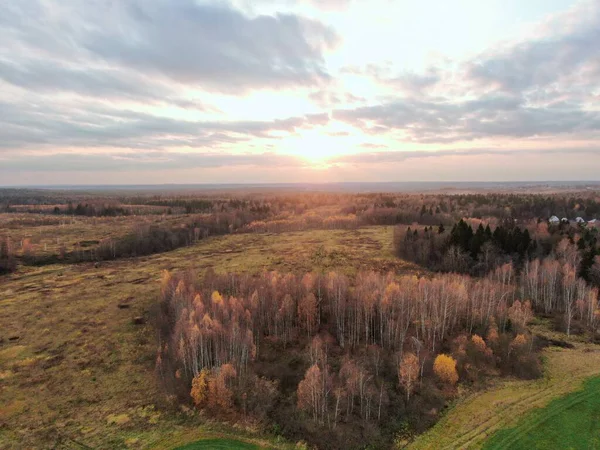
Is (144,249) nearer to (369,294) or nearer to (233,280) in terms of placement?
(233,280)

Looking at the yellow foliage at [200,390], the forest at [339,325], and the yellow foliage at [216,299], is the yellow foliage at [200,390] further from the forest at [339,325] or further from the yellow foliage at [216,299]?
the yellow foliage at [216,299]

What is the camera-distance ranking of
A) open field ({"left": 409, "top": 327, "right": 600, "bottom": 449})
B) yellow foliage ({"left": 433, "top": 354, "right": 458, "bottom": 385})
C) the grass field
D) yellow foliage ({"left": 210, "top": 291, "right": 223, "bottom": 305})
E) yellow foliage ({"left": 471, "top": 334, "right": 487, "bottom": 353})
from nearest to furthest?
open field ({"left": 409, "top": 327, "right": 600, "bottom": 449}) < the grass field < yellow foliage ({"left": 433, "top": 354, "right": 458, "bottom": 385}) < yellow foliage ({"left": 471, "top": 334, "right": 487, "bottom": 353}) < yellow foliage ({"left": 210, "top": 291, "right": 223, "bottom": 305})

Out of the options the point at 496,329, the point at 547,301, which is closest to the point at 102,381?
the point at 496,329

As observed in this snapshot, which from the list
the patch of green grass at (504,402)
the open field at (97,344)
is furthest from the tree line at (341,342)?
the open field at (97,344)

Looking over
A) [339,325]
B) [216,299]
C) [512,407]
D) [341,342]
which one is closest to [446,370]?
[512,407]

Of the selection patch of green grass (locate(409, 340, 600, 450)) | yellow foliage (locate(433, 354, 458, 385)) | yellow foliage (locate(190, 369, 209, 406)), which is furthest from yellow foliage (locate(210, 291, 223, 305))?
patch of green grass (locate(409, 340, 600, 450))

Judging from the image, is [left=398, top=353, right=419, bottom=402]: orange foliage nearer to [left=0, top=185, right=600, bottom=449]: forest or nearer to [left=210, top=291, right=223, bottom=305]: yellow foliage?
[left=0, top=185, right=600, bottom=449]: forest

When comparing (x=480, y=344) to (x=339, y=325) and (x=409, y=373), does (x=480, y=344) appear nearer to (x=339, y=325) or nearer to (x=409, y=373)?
(x=409, y=373)
